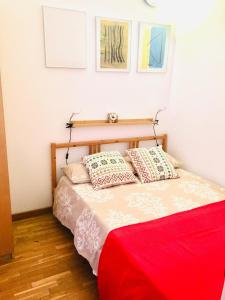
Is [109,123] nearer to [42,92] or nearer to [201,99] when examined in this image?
[42,92]

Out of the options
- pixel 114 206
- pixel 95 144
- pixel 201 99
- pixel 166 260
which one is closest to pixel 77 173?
pixel 95 144

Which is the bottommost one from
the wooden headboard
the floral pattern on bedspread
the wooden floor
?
the wooden floor

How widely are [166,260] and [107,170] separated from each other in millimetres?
1153

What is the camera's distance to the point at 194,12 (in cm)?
269

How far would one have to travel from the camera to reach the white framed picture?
2.31 meters

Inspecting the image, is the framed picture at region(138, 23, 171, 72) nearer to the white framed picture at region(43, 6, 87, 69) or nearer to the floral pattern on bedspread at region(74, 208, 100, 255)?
the white framed picture at region(43, 6, 87, 69)

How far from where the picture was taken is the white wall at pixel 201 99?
8.17 feet

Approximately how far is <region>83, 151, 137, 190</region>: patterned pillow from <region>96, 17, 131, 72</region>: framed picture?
926 mm

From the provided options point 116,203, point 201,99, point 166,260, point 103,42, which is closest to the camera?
point 166,260

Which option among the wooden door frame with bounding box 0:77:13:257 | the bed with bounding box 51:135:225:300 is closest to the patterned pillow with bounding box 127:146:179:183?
the bed with bounding box 51:135:225:300

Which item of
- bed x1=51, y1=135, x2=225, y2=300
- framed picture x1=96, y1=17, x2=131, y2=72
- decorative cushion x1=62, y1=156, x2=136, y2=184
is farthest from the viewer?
framed picture x1=96, y1=17, x2=131, y2=72

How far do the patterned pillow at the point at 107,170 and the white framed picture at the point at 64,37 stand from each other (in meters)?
0.95

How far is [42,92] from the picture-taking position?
2.45m

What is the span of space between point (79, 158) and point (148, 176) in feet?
2.57
